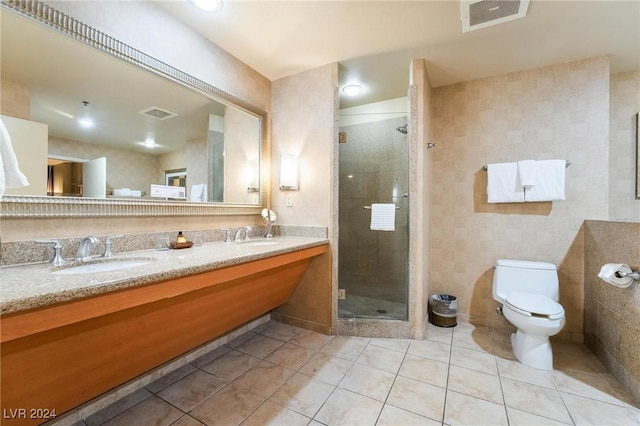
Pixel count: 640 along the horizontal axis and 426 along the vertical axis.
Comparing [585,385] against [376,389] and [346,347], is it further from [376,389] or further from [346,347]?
[346,347]

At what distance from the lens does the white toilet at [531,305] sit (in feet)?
5.81

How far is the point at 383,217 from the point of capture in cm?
245

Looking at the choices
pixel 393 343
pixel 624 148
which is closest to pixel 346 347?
pixel 393 343

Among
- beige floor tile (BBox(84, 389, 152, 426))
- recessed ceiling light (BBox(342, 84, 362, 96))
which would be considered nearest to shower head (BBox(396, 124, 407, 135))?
recessed ceiling light (BBox(342, 84, 362, 96))

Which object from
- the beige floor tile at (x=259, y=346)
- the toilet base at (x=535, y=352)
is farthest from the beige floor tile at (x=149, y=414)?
the toilet base at (x=535, y=352)

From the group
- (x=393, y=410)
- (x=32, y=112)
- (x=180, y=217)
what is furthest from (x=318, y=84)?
(x=393, y=410)

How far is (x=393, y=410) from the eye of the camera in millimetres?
1416

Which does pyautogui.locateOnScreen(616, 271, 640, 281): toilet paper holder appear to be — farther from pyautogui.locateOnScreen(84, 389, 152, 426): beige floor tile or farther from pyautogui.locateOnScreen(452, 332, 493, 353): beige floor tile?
pyautogui.locateOnScreen(84, 389, 152, 426): beige floor tile

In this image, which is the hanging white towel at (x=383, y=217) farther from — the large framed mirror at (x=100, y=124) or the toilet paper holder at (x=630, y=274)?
the toilet paper holder at (x=630, y=274)

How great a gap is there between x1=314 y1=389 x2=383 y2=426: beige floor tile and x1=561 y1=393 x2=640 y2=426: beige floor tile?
3.38 feet

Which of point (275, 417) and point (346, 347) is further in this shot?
point (346, 347)

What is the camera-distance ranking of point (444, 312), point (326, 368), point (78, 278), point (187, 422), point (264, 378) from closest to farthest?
1. point (78, 278)
2. point (187, 422)
3. point (264, 378)
4. point (326, 368)
5. point (444, 312)

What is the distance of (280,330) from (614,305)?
2.45 m

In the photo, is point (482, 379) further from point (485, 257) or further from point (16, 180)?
point (16, 180)
